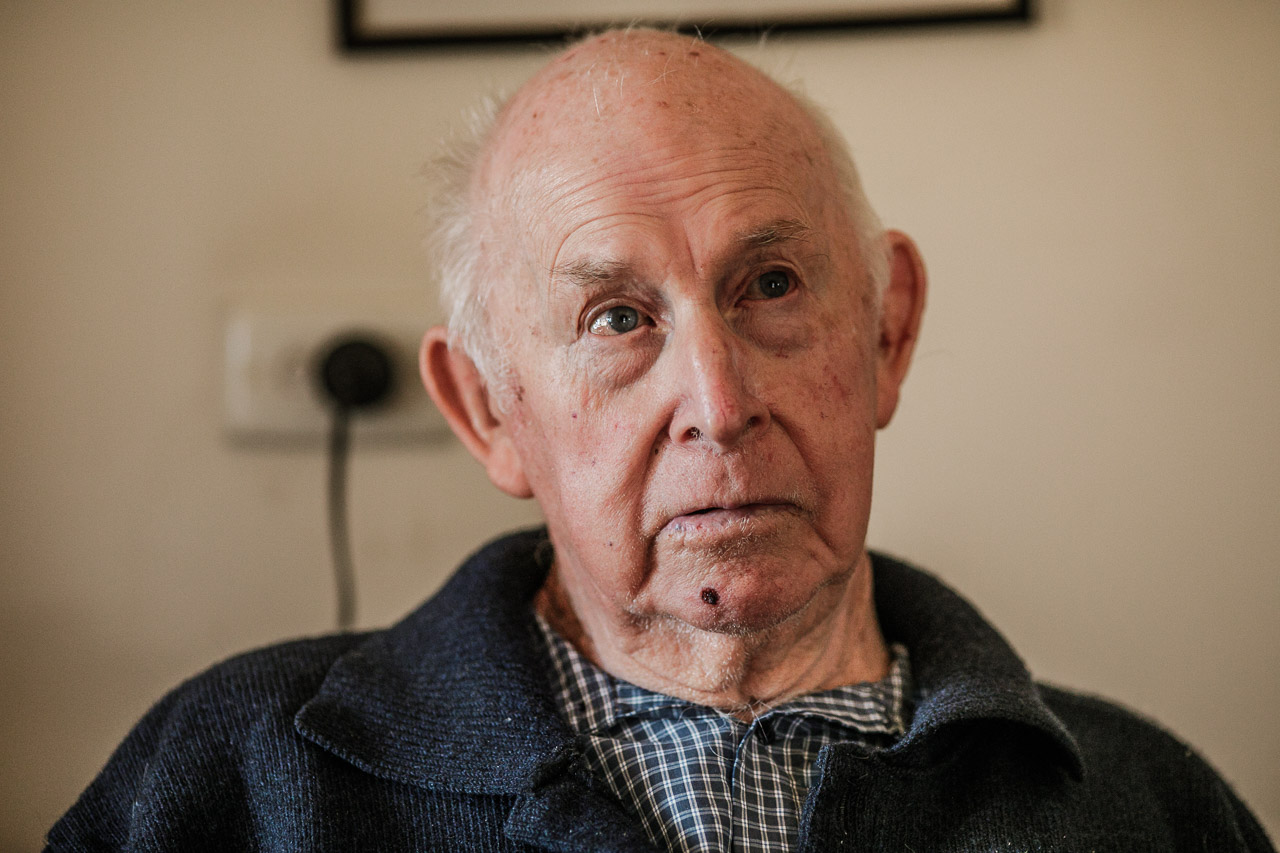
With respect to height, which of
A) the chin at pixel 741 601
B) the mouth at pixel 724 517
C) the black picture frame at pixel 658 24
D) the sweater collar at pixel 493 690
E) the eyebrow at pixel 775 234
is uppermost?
the black picture frame at pixel 658 24

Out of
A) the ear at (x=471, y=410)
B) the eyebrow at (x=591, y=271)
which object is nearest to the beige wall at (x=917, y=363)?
the ear at (x=471, y=410)

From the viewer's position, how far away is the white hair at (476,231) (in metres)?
1.06

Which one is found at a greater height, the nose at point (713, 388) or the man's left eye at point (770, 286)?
the man's left eye at point (770, 286)

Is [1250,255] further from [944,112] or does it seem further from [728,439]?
[728,439]

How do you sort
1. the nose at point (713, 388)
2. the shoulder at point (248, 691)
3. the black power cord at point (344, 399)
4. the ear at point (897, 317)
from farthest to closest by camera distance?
1. the black power cord at point (344, 399)
2. the ear at point (897, 317)
3. the shoulder at point (248, 691)
4. the nose at point (713, 388)

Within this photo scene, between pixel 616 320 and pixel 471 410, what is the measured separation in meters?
0.23

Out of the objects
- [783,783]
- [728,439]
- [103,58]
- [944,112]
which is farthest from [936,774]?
[103,58]

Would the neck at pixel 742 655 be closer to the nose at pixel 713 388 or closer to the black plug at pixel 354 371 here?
the nose at pixel 713 388

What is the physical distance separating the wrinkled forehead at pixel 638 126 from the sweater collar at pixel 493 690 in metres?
0.38

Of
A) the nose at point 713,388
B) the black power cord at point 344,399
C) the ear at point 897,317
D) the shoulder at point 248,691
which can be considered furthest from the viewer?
the black power cord at point 344,399

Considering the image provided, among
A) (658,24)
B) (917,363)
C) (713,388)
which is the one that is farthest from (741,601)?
(658,24)

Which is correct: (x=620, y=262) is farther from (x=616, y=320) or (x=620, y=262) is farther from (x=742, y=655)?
(x=742, y=655)

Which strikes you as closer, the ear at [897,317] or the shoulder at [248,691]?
the shoulder at [248,691]

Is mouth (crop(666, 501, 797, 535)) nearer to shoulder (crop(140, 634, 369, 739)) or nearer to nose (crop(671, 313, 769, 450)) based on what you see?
nose (crop(671, 313, 769, 450))
